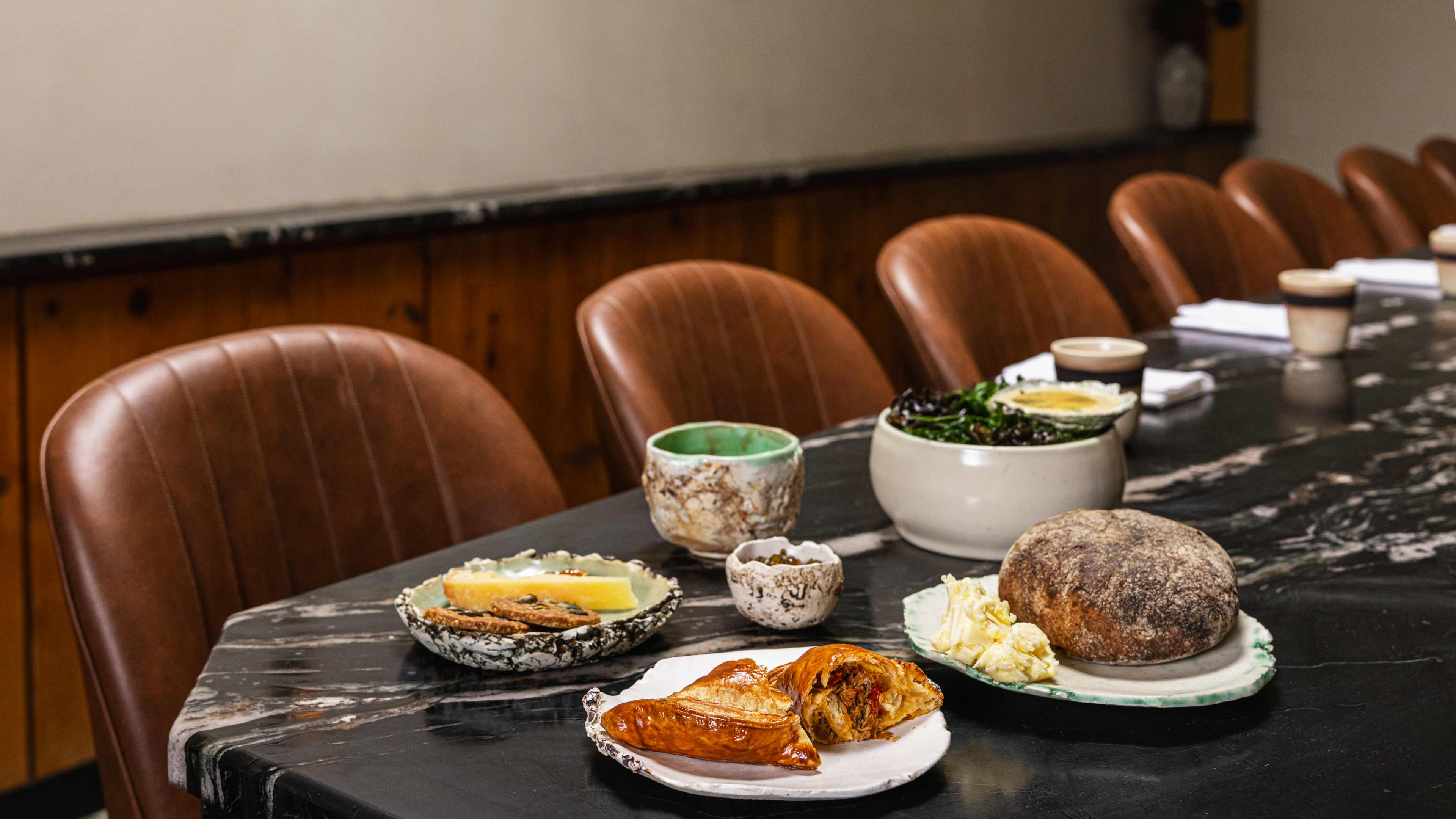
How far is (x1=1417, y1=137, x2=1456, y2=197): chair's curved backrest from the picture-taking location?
12.6 feet

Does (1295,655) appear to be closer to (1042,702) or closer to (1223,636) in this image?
(1223,636)

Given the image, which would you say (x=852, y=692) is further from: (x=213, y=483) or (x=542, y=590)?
(x=213, y=483)

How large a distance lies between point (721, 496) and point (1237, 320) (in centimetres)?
118

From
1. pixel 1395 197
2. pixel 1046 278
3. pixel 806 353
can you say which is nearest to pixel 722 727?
pixel 806 353

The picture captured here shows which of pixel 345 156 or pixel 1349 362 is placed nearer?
pixel 1349 362

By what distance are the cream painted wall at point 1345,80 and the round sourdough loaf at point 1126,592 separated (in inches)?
185

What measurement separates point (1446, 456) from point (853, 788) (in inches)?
35.0

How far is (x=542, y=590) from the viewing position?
795mm

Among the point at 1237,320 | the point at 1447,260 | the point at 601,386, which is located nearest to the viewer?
the point at 601,386

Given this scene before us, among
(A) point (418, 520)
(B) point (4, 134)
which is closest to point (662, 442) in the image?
(A) point (418, 520)

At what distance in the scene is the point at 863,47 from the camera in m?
3.70

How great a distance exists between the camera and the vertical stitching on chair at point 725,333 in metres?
1.53

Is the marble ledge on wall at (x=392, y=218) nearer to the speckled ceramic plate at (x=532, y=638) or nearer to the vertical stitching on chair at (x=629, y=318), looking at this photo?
the vertical stitching on chair at (x=629, y=318)

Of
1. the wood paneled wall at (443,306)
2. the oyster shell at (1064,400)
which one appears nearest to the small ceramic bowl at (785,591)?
the oyster shell at (1064,400)
